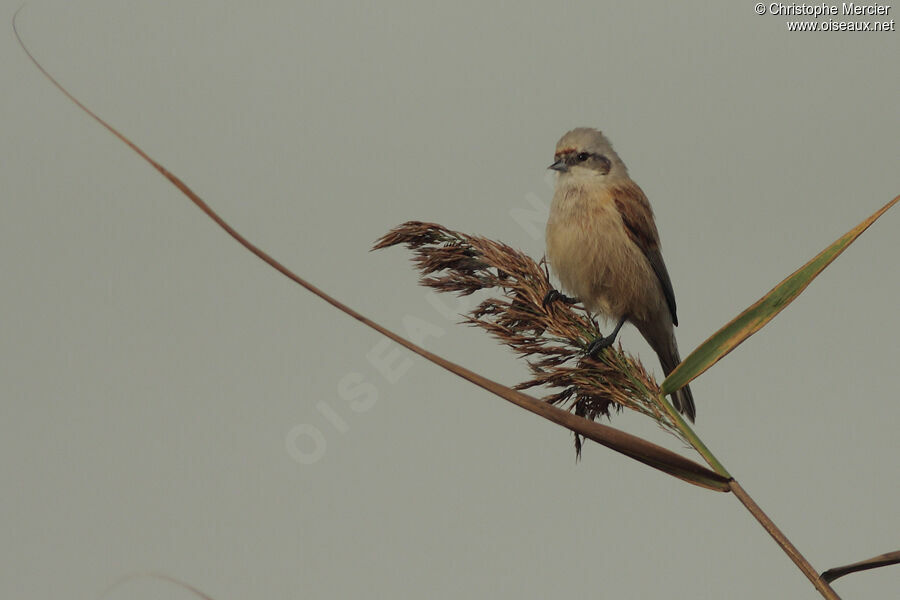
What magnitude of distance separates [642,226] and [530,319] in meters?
0.99

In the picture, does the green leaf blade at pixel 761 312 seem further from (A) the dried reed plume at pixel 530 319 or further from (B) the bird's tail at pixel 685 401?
(B) the bird's tail at pixel 685 401

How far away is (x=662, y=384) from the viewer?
6.38 ft

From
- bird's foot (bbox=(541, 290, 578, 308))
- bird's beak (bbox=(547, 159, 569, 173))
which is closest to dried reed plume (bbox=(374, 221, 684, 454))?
bird's foot (bbox=(541, 290, 578, 308))

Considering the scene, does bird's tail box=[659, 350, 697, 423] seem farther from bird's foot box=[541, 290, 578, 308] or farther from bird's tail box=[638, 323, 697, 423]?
bird's foot box=[541, 290, 578, 308]

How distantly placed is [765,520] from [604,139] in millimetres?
1735

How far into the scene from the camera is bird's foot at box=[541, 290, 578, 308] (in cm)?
225

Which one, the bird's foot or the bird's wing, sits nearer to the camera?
the bird's foot

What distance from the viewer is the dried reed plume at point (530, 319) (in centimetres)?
213

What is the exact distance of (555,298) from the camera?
8.13 feet

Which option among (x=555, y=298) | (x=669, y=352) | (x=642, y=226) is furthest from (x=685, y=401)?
(x=555, y=298)

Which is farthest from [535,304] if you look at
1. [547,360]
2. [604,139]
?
[604,139]

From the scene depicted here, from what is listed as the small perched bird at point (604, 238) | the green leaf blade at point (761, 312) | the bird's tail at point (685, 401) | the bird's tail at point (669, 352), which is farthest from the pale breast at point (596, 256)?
the green leaf blade at point (761, 312)

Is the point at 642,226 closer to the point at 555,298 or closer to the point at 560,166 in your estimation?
the point at 560,166

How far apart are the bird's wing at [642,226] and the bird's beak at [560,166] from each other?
210 millimetres
